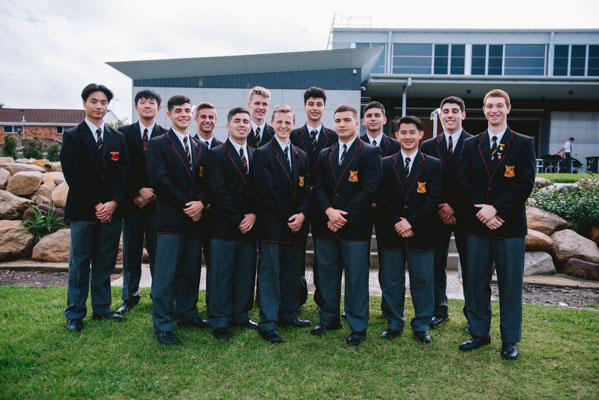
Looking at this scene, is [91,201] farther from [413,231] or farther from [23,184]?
[23,184]

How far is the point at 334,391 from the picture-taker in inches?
124

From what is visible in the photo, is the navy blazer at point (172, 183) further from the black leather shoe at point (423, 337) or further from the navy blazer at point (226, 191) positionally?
the black leather shoe at point (423, 337)

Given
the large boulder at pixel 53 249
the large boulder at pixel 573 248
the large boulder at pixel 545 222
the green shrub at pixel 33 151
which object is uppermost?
the green shrub at pixel 33 151

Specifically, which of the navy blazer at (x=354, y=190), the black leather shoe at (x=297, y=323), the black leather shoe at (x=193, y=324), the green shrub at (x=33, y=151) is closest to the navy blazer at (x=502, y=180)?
the navy blazer at (x=354, y=190)

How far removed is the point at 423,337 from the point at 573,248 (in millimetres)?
4428

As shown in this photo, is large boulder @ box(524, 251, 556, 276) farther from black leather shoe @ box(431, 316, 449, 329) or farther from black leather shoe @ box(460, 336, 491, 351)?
black leather shoe @ box(460, 336, 491, 351)

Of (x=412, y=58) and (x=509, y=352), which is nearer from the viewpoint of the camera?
(x=509, y=352)

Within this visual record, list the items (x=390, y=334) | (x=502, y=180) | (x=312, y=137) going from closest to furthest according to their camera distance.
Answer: (x=502, y=180) < (x=390, y=334) < (x=312, y=137)

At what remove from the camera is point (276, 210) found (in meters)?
4.10

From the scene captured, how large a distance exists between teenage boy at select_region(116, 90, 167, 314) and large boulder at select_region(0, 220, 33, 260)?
3.80 metres

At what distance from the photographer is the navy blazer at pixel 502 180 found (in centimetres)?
372

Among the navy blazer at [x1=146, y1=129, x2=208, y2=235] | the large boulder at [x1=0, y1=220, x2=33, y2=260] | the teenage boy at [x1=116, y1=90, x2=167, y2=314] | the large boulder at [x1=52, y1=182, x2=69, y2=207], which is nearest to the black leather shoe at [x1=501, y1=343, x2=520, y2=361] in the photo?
the navy blazer at [x1=146, y1=129, x2=208, y2=235]

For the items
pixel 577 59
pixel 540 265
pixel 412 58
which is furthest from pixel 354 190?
pixel 577 59

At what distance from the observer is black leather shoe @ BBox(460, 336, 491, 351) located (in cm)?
386
